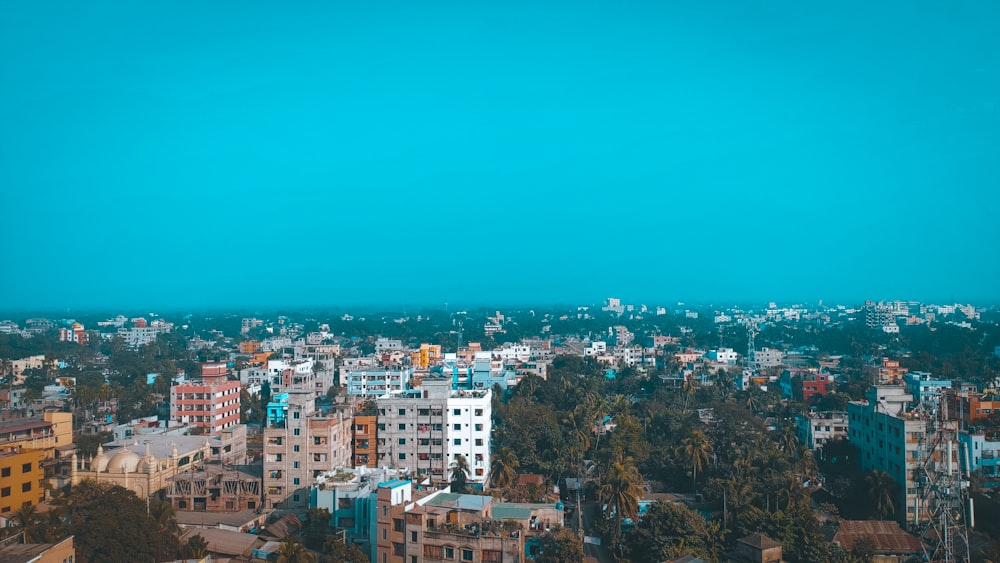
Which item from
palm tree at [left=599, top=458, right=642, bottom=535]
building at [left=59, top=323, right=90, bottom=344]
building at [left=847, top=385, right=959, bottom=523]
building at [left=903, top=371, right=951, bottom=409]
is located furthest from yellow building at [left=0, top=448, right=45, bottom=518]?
building at [left=59, top=323, right=90, bottom=344]

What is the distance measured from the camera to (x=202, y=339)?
384ft

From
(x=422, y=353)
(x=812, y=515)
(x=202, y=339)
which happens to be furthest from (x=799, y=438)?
(x=202, y=339)

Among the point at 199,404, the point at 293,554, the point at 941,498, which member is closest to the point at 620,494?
the point at 941,498

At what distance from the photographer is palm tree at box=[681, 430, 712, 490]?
32125mm

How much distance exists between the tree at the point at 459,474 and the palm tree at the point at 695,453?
8.95 meters

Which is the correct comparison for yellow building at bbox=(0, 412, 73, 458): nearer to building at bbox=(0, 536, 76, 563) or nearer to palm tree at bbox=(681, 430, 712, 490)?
building at bbox=(0, 536, 76, 563)

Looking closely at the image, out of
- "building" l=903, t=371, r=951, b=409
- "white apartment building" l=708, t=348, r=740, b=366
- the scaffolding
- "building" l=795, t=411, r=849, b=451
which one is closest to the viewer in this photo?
the scaffolding

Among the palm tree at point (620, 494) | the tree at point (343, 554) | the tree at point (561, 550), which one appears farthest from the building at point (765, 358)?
the tree at point (343, 554)

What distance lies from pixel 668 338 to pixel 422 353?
42.3 m

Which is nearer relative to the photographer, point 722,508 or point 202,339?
point 722,508

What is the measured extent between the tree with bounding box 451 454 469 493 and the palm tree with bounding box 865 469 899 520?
13.8 metres

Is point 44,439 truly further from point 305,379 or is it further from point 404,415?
point 305,379

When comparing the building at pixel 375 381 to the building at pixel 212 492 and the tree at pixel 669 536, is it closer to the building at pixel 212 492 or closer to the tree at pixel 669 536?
the building at pixel 212 492

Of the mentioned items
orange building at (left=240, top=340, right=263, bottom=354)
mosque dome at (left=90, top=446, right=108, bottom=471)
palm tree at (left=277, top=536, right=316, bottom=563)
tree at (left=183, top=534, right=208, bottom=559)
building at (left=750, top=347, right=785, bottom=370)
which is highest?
mosque dome at (left=90, top=446, right=108, bottom=471)
